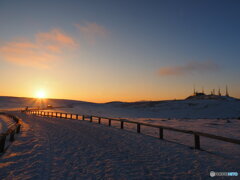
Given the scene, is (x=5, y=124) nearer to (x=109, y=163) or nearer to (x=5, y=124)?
(x=5, y=124)

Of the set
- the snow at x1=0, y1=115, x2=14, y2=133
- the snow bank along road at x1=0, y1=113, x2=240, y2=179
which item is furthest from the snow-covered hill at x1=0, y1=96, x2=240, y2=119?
the snow bank along road at x1=0, y1=113, x2=240, y2=179

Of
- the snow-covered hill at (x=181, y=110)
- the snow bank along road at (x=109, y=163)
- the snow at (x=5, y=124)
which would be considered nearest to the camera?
the snow bank along road at (x=109, y=163)

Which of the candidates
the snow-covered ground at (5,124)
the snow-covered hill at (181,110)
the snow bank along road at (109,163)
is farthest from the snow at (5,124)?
the snow-covered hill at (181,110)

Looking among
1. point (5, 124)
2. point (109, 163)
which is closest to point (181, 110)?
point (5, 124)

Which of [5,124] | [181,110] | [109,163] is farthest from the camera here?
[181,110]

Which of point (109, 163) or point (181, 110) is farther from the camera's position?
point (181, 110)

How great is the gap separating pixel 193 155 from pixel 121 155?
126 inches

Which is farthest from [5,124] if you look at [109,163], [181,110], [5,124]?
[181,110]

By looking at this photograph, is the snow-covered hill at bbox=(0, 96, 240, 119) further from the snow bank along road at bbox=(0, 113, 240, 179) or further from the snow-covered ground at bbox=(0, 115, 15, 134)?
the snow bank along road at bbox=(0, 113, 240, 179)

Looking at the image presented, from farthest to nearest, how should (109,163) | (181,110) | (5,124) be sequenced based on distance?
(181,110) → (5,124) → (109,163)

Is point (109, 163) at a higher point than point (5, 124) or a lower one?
higher

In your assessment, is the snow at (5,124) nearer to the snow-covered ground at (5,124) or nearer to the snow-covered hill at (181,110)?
the snow-covered ground at (5,124)

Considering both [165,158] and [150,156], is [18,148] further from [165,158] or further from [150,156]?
[165,158]

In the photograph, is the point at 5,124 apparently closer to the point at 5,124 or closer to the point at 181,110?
the point at 5,124
